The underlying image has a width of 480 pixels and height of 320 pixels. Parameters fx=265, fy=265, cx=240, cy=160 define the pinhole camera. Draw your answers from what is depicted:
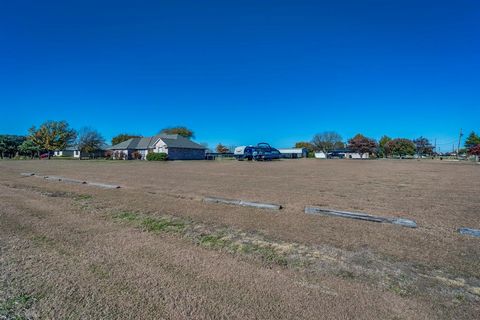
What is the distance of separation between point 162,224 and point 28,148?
79.7 metres

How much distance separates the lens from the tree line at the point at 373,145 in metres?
100

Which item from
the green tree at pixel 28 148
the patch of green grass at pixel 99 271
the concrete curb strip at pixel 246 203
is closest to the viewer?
the patch of green grass at pixel 99 271

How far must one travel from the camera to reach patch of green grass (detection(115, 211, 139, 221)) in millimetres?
6042

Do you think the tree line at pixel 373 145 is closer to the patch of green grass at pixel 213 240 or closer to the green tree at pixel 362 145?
the green tree at pixel 362 145

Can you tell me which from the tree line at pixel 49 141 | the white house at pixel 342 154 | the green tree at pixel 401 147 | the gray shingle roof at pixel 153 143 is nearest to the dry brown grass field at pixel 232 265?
the gray shingle roof at pixel 153 143

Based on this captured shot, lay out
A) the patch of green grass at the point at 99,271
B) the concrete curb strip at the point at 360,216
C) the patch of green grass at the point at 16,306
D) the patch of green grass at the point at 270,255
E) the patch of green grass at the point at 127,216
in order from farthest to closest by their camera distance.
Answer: the patch of green grass at the point at 127,216
the concrete curb strip at the point at 360,216
the patch of green grass at the point at 270,255
the patch of green grass at the point at 99,271
the patch of green grass at the point at 16,306

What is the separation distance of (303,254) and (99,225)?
13.5 ft

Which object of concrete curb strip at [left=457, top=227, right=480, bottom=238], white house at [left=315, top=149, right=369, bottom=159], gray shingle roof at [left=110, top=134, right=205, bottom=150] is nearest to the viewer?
concrete curb strip at [left=457, top=227, right=480, bottom=238]

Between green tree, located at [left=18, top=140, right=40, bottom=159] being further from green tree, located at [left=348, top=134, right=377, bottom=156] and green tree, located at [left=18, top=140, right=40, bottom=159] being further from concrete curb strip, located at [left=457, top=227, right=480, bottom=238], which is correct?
green tree, located at [left=348, top=134, right=377, bottom=156]

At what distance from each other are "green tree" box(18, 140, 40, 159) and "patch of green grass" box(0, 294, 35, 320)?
7777cm

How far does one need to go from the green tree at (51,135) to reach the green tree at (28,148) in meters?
1.62

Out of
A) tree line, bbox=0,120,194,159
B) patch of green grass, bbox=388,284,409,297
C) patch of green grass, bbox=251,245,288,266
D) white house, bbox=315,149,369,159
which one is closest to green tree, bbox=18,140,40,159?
tree line, bbox=0,120,194,159

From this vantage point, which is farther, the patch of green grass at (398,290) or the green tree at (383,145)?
the green tree at (383,145)

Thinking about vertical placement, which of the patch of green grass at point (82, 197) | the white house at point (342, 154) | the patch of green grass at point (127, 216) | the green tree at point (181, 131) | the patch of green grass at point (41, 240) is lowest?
the patch of green grass at point (41, 240)
